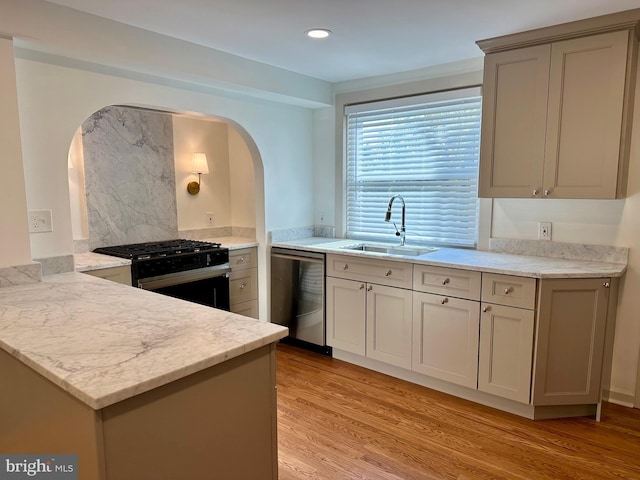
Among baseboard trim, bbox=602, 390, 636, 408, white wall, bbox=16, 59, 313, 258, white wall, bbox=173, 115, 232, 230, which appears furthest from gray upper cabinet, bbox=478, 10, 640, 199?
white wall, bbox=173, 115, 232, 230

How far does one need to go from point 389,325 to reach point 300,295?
90 centimetres

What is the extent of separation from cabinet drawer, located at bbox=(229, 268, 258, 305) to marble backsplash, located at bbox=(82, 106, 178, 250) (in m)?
0.80

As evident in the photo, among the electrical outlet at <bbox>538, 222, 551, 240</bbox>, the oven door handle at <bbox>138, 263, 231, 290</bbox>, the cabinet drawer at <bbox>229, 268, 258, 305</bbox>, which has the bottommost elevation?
the cabinet drawer at <bbox>229, 268, 258, 305</bbox>

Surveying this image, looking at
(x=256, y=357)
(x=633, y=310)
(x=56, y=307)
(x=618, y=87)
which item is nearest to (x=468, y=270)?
(x=633, y=310)

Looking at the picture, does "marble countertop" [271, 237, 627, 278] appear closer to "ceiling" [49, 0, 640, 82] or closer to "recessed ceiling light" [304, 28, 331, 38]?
"ceiling" [49, 0, 640, 82]

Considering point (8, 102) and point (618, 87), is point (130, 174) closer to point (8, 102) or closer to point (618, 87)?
point (8, 102)

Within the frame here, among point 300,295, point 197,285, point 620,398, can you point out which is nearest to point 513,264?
point 620,398

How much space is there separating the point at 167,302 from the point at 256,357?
2.11 feet

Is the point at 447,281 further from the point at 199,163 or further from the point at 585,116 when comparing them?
the point at 199,163

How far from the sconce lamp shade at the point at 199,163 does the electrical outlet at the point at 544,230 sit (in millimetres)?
2994

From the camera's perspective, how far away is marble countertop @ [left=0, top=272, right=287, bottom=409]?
1.17 metres

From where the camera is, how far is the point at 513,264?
2746 millimetres

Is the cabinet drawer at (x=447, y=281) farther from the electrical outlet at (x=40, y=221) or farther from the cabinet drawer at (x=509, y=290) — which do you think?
the electrical outlet at (x=40, y=221)

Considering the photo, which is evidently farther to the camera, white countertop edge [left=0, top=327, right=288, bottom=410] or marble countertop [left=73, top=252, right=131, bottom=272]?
marble countertop [left=73, top=252, right=131, bottom=272]
